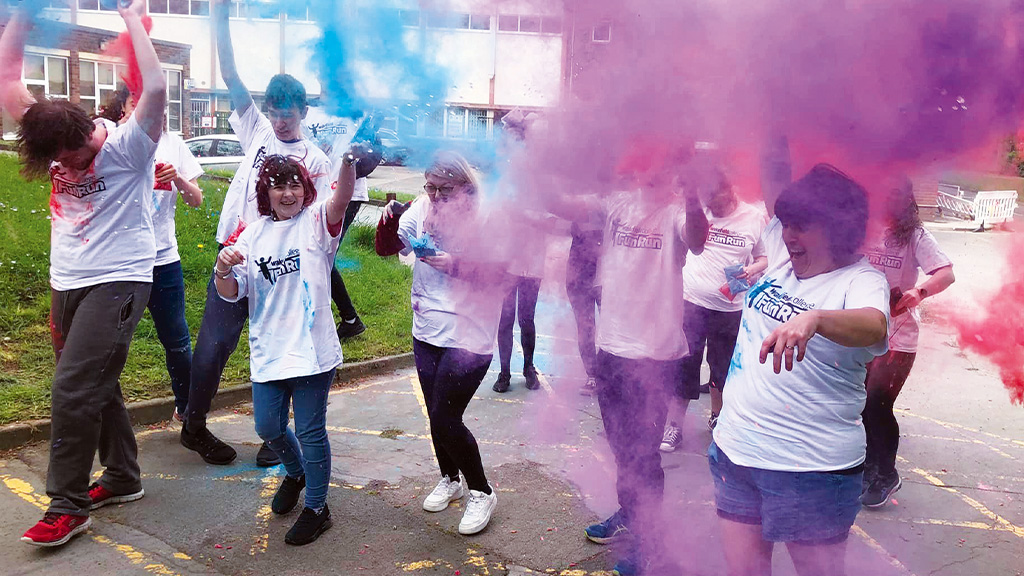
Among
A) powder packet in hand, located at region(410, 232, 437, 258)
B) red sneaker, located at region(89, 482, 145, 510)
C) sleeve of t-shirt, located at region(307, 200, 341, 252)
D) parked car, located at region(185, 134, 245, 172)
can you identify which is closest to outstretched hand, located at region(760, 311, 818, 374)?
powder packet in hand, located at region(410, 232, 437, 258)

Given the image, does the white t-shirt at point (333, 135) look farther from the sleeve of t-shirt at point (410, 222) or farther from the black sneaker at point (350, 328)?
the black sneaker at point (350, 328)

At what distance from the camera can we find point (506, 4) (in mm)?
2781

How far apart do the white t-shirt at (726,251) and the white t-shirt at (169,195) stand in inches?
117

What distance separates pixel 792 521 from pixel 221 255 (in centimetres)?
250

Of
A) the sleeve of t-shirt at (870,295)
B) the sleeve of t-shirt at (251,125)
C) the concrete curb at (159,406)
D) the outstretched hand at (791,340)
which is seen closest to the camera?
the outstretched hand at (791,340)

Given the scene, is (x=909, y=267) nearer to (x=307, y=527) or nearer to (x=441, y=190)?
(x=441, y=190)

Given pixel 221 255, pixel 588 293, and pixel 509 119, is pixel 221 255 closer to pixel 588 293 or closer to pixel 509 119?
pixel 509 119

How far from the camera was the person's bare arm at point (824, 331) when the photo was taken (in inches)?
Answer: 87.6

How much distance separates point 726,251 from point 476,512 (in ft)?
7.17

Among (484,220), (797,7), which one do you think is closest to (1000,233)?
(797,7)

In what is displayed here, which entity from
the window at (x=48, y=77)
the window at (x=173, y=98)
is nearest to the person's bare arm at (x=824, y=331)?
the window at (x=173, y=98)

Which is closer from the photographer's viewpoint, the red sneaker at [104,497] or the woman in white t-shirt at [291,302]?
the woman in white t-shirt at [291,302]

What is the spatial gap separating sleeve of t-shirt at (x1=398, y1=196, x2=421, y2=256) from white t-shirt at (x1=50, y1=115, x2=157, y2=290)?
112 centimetres

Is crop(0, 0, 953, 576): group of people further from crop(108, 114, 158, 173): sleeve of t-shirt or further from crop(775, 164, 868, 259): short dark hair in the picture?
crop(775, 164, 868, 259): short dark hair
